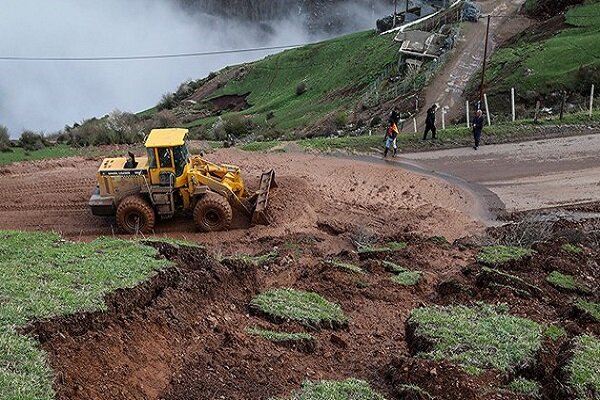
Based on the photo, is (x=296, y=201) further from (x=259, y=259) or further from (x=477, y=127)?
(x=477, y=127)

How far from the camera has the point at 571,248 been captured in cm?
1507

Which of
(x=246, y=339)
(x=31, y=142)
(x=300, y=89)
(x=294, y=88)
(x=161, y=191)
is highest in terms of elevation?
(x=294, y=88)

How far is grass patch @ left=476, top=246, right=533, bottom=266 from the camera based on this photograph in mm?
14312

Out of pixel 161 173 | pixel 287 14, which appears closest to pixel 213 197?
pixel 161 173

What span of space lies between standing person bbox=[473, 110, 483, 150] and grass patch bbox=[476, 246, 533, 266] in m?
9.26

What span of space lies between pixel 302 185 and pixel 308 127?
15.6 metres

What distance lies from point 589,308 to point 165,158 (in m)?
9.96

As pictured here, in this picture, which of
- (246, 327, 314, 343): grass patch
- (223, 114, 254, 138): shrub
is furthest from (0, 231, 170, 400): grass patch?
(223, 114, 254, 138): shrub

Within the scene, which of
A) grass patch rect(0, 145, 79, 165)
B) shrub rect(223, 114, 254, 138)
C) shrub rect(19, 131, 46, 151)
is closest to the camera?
grass patch rect(0, 145, 79, 165)

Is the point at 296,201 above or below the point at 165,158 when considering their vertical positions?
below

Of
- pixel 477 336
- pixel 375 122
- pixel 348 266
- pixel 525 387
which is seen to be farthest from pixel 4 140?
pixel 525 387

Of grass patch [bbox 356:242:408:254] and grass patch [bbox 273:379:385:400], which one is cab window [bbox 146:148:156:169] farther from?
grass patch [bbox 273:379:385:400]

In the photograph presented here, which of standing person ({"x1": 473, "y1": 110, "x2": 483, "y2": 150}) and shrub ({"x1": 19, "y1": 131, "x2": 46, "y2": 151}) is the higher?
shrub ({"x1": 19, "y1": 131, "x2": 46, "y2": 151})

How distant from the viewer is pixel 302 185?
2017 cm
